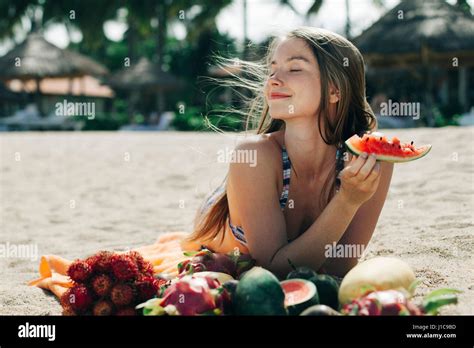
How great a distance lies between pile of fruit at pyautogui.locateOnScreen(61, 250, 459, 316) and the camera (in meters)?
2.33

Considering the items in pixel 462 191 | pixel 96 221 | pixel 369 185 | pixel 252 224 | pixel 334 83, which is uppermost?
pixel 334 83

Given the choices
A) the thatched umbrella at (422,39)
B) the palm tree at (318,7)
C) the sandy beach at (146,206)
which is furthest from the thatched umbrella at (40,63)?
the sandy beach at (146,206)

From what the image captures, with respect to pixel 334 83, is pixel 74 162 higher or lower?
lower

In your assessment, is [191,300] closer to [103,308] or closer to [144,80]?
[103,308]

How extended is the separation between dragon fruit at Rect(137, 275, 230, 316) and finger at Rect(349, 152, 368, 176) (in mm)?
783

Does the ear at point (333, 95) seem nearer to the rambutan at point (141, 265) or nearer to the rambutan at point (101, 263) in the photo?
the rambutan at point (141, 265)

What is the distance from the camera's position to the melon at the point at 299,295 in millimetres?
2410

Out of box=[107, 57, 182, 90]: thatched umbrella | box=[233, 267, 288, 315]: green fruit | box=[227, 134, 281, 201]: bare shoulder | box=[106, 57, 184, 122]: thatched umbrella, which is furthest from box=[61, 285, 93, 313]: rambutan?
box=[107, 57, 182, 90]: thatched umbrella

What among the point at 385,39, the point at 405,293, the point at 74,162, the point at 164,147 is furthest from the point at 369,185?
the point at 385,39

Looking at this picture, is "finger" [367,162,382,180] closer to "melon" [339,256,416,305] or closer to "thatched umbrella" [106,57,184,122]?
"melon" [339,256,416,305]

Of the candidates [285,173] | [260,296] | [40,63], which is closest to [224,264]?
[285,173]

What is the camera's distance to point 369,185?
2.73 metres
